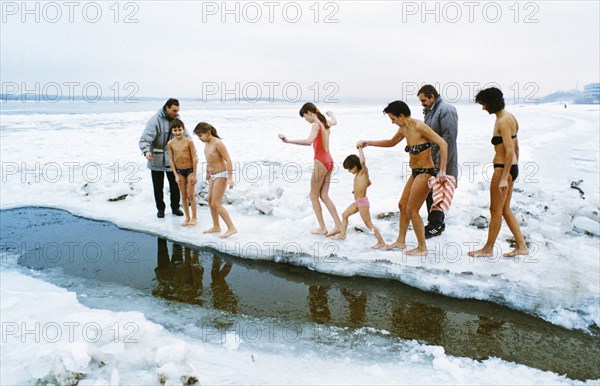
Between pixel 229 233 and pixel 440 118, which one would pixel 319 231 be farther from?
pixel 440 118

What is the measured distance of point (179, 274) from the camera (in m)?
4.98

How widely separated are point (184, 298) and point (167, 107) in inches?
140

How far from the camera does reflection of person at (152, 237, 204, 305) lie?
176 inches

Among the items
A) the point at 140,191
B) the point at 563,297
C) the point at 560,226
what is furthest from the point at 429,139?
the point at 140,191

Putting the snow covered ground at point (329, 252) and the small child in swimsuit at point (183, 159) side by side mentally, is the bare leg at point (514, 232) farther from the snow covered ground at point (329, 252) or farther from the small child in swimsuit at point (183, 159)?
the small child in swimsuit at point (183, 159)

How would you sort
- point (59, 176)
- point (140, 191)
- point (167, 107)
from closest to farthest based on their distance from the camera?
point (167, 107) < point (140, 191) < point (59, 176)

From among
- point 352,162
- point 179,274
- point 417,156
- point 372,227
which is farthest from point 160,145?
point 417,156

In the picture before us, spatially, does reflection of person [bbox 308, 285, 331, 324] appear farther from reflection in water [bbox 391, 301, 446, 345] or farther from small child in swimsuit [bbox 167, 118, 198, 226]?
small child in swimsuit [bbox 167, 118, 198, 226]

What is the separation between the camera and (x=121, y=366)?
3.17 meters

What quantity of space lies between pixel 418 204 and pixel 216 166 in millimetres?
2876

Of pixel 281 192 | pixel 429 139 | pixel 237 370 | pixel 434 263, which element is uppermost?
pixel 429 139

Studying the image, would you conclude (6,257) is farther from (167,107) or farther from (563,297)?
(563,297)

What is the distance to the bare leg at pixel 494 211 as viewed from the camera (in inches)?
190

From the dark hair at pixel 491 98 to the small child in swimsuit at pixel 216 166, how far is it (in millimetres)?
3258
